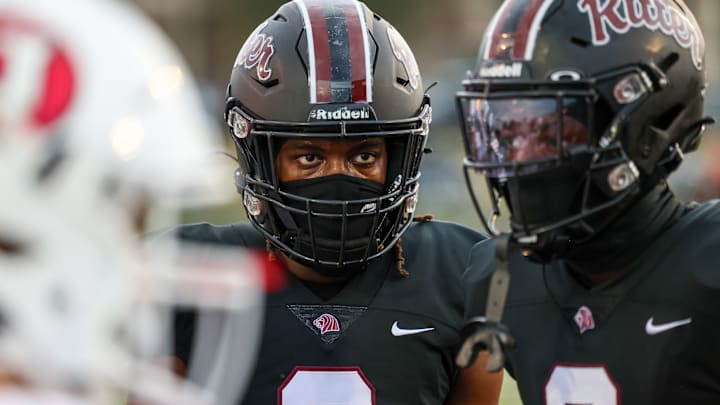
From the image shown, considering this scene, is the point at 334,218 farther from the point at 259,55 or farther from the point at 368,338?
the point at 259,55

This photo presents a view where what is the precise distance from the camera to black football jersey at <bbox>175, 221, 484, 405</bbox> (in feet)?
9.64

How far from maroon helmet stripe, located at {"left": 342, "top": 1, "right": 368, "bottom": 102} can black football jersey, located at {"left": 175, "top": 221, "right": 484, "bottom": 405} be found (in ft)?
1.51

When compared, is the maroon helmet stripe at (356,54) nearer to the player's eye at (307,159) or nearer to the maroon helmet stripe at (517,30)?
the player's eye at (307,159)

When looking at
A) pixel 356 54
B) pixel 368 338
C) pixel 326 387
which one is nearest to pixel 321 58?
pixel 356 54

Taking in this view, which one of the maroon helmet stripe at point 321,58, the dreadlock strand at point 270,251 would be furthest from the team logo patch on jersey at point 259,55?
the dreadlock strand at point 270,251

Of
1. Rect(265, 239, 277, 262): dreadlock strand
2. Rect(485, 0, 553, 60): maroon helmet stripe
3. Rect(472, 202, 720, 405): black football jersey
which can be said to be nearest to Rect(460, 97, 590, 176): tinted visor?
Rect(485, 0, 553, 60): maroon helmet stripe

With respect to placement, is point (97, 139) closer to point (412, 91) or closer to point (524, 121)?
point (524, 121)

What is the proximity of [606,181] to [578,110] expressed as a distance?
0.16 metres

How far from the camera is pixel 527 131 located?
8.17 feet

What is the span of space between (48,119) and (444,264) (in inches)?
76.3

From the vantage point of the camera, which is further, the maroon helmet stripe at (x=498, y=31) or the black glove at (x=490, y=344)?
the maroon helmet stripe at (x=498, y=31)

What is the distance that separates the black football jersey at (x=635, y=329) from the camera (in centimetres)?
241

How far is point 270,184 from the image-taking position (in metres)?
2.99

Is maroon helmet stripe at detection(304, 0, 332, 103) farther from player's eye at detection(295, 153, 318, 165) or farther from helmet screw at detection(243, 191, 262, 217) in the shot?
helmet screw at detection(243, 191, 262, 217)
